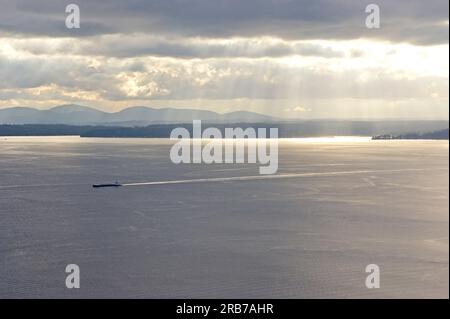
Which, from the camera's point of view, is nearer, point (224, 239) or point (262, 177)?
point (224, 239)

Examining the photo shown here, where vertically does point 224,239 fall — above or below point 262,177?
below

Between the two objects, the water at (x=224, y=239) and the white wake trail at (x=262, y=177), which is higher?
the white wake trail at (x=262, y=177)

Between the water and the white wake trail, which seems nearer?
the water

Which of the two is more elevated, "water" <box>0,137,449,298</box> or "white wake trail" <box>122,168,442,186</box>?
"white wake trail" <box>122,168,442,186</box>

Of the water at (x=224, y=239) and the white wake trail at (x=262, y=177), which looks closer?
the water at (x=224, y=239)
